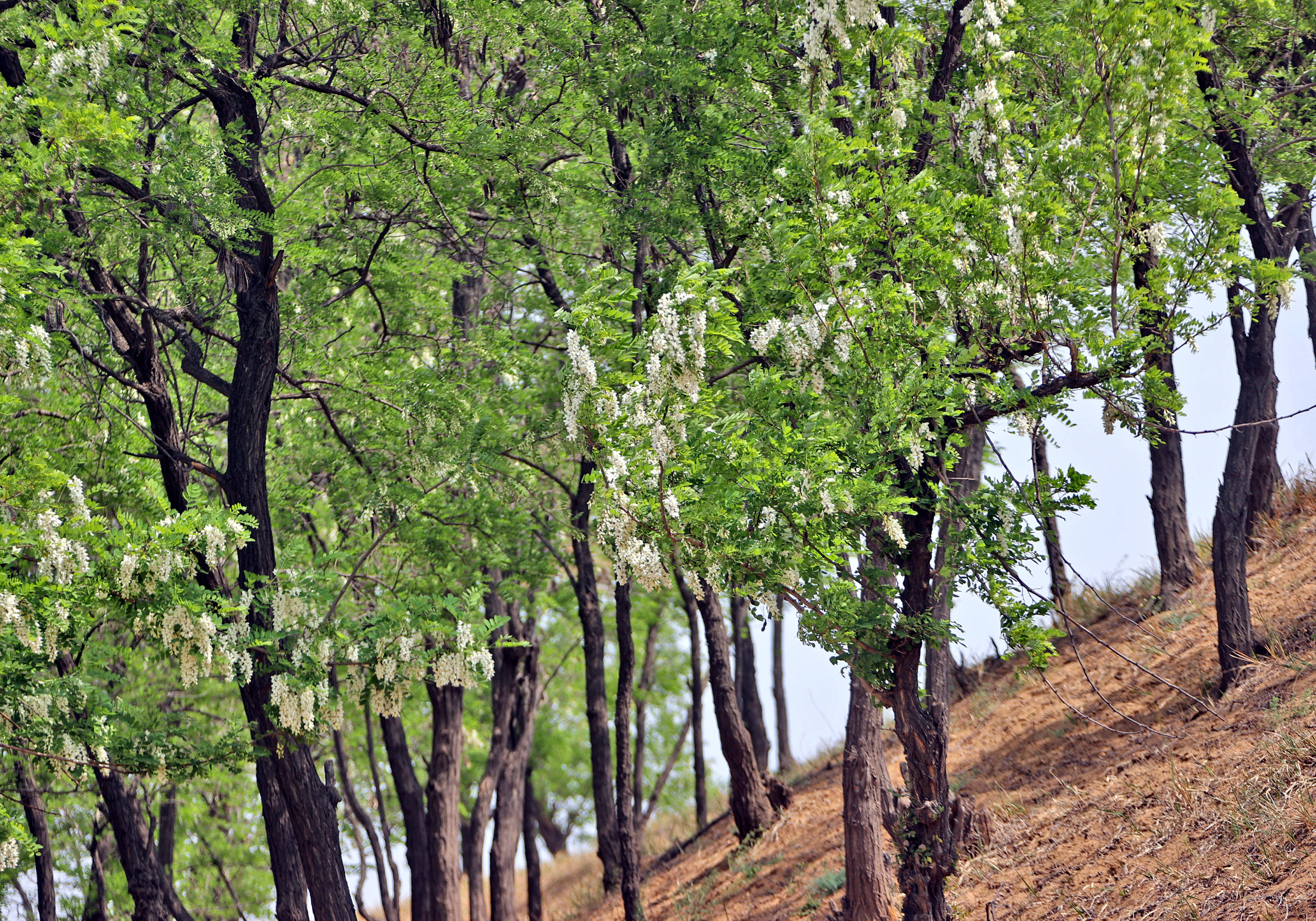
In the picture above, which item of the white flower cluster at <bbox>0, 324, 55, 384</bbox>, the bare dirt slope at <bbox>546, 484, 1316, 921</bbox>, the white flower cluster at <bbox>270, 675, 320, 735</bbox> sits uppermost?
the white flower cluster at <bbox>0, 324, 55, 384</bbox>

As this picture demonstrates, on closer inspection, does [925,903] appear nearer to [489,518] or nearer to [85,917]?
[489,518]

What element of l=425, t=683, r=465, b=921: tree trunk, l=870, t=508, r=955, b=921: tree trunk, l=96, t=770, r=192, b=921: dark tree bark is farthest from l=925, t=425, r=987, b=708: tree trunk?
l=96, t=770, r=192, b=921: dark tree bark

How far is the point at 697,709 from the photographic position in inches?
846

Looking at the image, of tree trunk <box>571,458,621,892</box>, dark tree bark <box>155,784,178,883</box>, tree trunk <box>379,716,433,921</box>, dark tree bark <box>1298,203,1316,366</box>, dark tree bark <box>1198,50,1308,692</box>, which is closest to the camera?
dark tree bark <box>1198,50,1308,692</box>

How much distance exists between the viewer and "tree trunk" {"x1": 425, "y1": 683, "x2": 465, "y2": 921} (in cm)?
1483

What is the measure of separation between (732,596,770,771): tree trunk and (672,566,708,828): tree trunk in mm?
754

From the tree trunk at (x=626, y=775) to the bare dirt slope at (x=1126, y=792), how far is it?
1048 mm

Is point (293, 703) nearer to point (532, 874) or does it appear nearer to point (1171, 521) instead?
point (532, 874)

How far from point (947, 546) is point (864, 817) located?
4.33 meters

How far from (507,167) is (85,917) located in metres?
14.2

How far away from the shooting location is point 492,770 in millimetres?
16500

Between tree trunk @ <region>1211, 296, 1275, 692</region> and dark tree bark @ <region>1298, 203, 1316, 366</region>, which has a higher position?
dark tree bark @ <region>1298, 203, 1316, 366</region>

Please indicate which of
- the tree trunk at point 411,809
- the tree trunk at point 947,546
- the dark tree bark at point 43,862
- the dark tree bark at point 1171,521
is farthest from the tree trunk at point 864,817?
the dark tree bark at point 43,862

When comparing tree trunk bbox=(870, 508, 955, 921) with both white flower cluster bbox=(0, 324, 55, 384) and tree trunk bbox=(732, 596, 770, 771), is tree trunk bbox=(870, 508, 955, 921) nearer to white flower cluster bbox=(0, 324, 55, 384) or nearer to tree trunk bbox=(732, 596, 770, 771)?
white flower cluster bbox=(0, 324, 55, 384)
